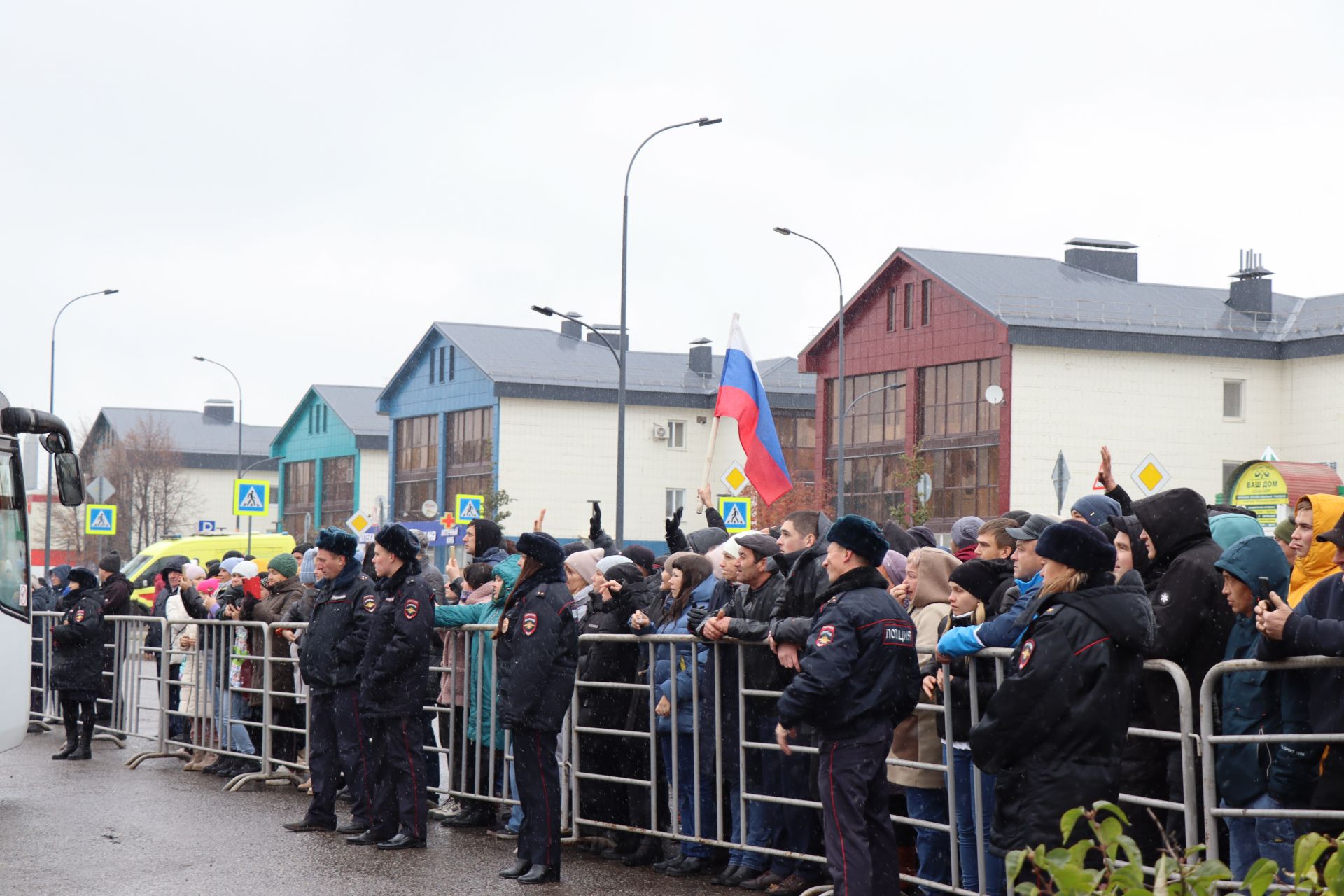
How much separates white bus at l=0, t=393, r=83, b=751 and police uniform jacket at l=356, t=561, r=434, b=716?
3475 mm

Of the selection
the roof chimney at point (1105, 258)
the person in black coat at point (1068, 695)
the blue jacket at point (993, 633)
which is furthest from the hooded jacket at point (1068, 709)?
the roof chimney at point (1105, 258)

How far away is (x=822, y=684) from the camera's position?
23.8 feet

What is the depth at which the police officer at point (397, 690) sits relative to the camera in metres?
10.4

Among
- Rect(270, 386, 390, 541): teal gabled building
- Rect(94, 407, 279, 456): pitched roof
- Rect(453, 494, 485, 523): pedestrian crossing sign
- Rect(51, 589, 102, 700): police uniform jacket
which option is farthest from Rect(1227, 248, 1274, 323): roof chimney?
Rect(94, 407, 279, 456): pitched roof

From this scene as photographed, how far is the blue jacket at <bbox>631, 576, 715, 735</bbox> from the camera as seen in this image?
943 cm

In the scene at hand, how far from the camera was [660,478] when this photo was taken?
240 ft

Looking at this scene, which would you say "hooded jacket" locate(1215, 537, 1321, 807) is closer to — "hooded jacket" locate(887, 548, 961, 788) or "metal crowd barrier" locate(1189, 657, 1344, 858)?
"metal crowd barrier" locate(1189, 657, 1344, 858)

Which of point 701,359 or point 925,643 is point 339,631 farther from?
point 701,359

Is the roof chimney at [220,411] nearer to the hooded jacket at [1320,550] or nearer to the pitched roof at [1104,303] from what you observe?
the pitched roof at [1104,303]

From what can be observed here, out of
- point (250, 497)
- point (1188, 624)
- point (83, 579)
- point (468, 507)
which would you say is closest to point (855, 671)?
point (1188, 624)

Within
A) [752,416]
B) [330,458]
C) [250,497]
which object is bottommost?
[250,497]

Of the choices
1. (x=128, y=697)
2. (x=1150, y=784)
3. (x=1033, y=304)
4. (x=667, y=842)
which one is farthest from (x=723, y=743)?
(x=1033, y=304)

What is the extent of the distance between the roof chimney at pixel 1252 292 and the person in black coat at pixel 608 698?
176 ft

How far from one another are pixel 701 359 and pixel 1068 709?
71.3m
